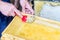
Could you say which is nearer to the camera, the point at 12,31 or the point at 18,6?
the point at 12,31

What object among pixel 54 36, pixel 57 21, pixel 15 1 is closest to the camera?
pixel 54 36

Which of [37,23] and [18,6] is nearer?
[37,23]

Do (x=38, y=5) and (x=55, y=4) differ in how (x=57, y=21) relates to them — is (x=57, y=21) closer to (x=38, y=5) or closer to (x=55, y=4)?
(x=55, y=4)

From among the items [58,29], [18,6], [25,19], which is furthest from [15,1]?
[58,29]

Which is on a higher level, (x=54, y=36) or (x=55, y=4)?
(x=55, y=4)

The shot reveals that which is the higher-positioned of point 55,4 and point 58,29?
point 55,4

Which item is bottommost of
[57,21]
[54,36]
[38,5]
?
[54,36]

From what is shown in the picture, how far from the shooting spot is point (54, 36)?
4.60 feet

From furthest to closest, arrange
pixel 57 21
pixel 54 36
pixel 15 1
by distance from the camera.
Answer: pixel 15 1
pixel 57 21
pixel 54 36

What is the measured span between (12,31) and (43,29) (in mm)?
300

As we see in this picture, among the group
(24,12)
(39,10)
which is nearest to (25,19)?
(24,12)

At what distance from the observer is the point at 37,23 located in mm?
1526

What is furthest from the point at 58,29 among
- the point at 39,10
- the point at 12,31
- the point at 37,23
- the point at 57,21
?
the point at 12,31

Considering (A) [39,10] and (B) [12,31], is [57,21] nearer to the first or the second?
(A) [39,10]
